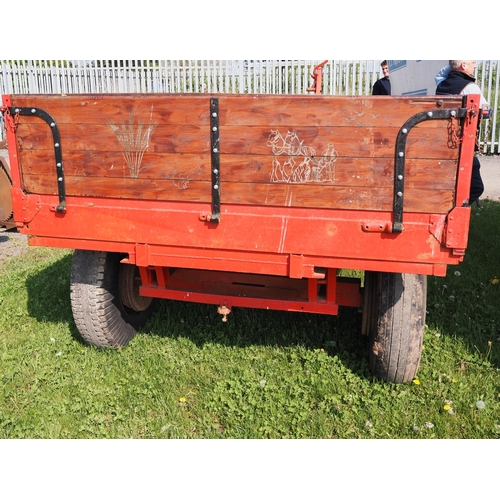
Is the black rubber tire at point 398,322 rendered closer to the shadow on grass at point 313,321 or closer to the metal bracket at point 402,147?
the shadow on grass at point 313,321

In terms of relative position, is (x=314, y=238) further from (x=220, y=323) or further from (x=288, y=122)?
(x=220, y=323)

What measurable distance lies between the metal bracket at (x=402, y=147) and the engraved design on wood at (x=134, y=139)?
1.20m

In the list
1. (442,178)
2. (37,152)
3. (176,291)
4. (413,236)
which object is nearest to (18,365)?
(176,291)

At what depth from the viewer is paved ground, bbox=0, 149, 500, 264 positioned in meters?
6.24

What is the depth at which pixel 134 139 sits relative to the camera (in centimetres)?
274

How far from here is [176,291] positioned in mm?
3400

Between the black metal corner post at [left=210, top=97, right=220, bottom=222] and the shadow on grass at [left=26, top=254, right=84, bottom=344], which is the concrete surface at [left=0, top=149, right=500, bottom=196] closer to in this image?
the shadow on grass at [left=26, top=254, right=84, bottom=344]

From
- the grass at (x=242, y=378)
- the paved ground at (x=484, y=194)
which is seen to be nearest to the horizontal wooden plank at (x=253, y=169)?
the grass at (x=242, y=378)

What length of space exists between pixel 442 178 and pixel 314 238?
2.15 feet

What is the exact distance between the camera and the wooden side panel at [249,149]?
2.44 meters

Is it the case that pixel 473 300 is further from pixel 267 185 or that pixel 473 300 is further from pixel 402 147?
pixel 267 185

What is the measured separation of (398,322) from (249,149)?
1.32 meters

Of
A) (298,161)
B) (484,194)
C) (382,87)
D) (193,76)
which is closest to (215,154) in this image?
(298,161)

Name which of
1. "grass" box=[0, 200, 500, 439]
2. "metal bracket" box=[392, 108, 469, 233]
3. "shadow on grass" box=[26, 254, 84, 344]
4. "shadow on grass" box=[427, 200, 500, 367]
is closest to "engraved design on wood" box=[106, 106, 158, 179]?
"metal bracket" box=[392, 108, 469, 233]
